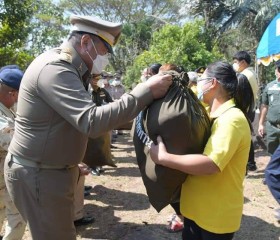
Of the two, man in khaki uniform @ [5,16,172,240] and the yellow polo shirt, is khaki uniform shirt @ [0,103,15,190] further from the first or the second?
the yellow polo shirt

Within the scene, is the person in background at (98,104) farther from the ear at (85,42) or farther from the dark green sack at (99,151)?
the ear at (85,42)

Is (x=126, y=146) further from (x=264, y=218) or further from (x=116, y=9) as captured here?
(x=116, y=9)

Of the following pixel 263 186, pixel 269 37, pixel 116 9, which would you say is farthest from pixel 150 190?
pixel 116 9

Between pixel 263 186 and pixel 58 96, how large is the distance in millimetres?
4194

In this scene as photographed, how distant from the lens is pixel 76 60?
1.86 m

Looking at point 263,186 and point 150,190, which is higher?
point 150,190

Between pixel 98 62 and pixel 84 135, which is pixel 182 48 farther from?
pixel 84 135

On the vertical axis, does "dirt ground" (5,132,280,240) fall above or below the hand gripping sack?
below

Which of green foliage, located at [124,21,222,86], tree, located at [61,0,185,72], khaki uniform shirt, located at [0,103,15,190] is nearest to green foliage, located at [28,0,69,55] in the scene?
tree, located at [61,0,185,72]

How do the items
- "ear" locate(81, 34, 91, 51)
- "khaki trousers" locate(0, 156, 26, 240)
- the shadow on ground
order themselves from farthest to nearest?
the shadow on ground
"khaki trousers" locate(0, 156, 26, 240)
"ear" locate(81, 34, 91, 51)

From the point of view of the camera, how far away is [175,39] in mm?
12945

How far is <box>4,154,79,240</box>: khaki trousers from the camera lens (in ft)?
6.07

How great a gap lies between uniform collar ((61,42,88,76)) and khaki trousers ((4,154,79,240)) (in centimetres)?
56

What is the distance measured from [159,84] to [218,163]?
1.66ft
